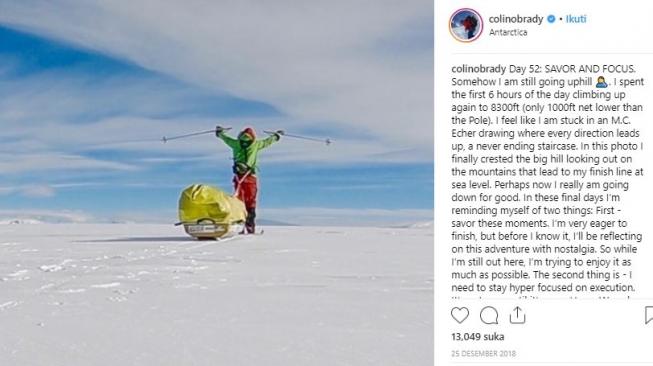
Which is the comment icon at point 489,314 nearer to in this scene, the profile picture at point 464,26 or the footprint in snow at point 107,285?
the profile picture at point 464,26

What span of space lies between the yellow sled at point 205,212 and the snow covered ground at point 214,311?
284 cm

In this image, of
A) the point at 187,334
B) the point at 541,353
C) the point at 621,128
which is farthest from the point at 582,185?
the point at 187,334

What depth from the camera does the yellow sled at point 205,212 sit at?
372 inches

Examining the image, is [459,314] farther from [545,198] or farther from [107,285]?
[107,285]

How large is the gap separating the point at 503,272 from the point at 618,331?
0.60 meters

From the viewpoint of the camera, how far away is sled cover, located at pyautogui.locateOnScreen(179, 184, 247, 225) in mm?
9430

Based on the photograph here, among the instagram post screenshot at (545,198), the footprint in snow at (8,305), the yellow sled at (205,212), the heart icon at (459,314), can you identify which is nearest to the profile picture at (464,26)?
the instagram post screenshot at (545,198)

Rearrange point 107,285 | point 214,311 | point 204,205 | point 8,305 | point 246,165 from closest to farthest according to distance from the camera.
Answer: point 214,311
point 8,305
point 107,285
point 204,205
point 246,165

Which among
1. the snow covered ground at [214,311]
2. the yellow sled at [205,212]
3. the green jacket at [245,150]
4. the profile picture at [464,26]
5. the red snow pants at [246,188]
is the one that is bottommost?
the snow covered ground at [214,311]

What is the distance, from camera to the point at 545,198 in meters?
2.99

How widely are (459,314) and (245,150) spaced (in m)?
8.28

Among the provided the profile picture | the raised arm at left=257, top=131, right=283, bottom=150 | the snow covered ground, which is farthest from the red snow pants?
the profile picture

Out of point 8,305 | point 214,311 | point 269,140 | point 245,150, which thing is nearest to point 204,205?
point 245,150

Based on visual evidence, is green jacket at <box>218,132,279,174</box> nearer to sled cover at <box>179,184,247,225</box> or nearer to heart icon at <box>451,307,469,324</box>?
sled cover at <box>179,184,247,225</box>
